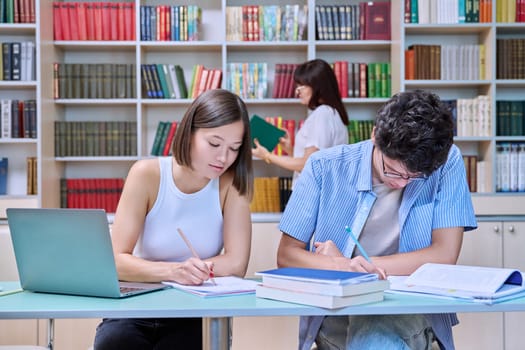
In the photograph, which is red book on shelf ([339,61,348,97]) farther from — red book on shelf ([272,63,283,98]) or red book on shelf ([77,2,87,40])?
red book on shelf ([77,2,87,40])

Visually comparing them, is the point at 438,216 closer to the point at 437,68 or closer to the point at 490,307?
the point at 490,307

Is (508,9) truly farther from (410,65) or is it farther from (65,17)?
(65,17)

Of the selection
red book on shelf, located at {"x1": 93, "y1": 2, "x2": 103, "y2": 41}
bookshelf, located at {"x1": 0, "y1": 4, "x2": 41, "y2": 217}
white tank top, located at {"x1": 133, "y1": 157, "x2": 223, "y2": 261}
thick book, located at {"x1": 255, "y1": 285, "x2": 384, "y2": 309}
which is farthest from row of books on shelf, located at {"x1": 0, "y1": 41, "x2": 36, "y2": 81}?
thick book, located at {"x1": 255, "y1": 285, "x2": 384, "y2": 309}

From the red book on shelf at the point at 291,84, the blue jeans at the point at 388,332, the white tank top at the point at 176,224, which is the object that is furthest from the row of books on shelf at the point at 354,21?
the blue jeans at the point at 388,332

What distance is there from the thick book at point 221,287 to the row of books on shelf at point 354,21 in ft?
9.05

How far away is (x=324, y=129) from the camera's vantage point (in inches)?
151

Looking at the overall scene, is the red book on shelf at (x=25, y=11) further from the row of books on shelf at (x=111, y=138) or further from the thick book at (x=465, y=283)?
the thick book at (x=465, y=283)

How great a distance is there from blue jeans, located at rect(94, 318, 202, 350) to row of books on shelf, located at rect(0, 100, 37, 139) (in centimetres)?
257

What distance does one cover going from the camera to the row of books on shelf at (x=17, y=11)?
4.27 m

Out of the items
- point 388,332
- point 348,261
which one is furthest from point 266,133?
point 388,332

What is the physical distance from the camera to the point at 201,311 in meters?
1.55

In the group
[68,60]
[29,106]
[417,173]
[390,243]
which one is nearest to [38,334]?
[29,106]

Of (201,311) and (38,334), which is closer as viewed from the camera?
(201,311)

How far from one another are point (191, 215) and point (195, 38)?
241 centimetres
